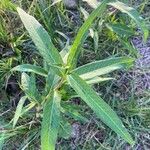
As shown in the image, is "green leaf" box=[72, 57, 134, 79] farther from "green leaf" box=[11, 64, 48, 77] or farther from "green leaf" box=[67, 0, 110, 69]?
"green leaf" box=[11, 64, 48, 77]

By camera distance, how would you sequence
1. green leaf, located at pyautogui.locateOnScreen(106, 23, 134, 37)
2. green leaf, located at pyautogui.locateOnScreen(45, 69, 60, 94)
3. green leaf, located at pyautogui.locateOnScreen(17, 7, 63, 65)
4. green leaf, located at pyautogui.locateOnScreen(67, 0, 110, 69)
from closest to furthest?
green leaf, located at pyautogui.locateOnScreen(67, 0, 110, 69), green leaf, located at pyautogui.locateOnScreen(17, 7, 63, 65), green leaf, located at pyautogui.locateOnScreen(45, 69, 60, 94), green leaf, located at pyautogui.locateOnScreen(106, 23, 134, 37)

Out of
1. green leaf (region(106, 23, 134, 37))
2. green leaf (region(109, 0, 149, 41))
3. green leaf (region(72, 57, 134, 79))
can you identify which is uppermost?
green leaf (region(72, 57, 134, 79))

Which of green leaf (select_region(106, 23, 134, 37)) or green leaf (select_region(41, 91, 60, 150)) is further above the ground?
green leaf (select_region(41, 91, 60, 150))

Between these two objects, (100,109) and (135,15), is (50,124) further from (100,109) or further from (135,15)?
(135,15)

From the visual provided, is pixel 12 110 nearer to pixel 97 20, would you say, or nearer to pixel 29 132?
pixel 29 132

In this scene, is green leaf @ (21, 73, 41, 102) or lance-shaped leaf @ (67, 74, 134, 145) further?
green leaf @ (21, 73, 41, 102)

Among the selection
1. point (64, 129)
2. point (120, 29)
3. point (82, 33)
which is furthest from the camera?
point (120, 29)

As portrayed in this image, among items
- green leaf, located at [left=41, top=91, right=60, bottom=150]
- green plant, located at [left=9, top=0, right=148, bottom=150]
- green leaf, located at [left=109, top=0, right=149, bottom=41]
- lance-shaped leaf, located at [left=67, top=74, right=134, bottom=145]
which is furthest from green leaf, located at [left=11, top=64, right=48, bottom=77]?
green leaf, located at [left=109, top=0, right=149, bottom=41]

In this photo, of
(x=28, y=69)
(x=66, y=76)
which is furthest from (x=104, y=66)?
(x=28, y=69)
